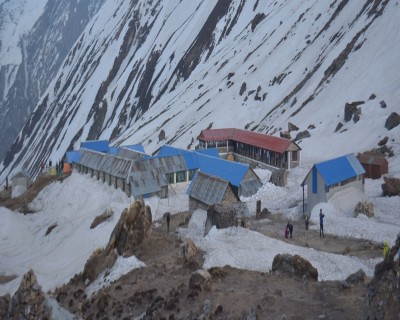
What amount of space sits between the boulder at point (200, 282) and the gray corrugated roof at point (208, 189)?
16.3 meters

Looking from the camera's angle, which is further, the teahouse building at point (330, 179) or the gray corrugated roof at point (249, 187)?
the gray corrugated roof at point (249, 187)

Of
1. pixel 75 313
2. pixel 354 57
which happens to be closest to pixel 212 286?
pixel 75 313

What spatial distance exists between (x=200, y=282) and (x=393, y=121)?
37.6m

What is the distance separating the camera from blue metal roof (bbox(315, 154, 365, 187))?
110ft

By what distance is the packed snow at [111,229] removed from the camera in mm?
24016

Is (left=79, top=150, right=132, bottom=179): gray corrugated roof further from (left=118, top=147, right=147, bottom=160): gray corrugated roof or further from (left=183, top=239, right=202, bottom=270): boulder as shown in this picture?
(left=183, top=239, right=202, bottom=270): boulder

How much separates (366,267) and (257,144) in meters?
32.4

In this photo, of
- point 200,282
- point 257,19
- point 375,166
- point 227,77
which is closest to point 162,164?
point 375,166

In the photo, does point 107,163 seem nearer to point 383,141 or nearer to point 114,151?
point 114,151

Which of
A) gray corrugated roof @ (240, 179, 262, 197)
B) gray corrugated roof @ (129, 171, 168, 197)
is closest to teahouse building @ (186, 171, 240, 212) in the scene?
gray corrugated roof @ (240, 179, 262, 197)

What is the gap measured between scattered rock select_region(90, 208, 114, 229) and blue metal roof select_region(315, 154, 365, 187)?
17392 mm

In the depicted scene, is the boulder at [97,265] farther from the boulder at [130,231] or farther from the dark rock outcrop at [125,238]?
the boulder at [130,231]

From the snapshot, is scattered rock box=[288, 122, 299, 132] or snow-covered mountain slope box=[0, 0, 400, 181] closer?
scattered rock box=[288, 122, 299, 132]

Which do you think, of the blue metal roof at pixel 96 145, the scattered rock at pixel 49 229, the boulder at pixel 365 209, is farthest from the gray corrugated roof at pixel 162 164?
the blue metal roof at pixel 96 145
